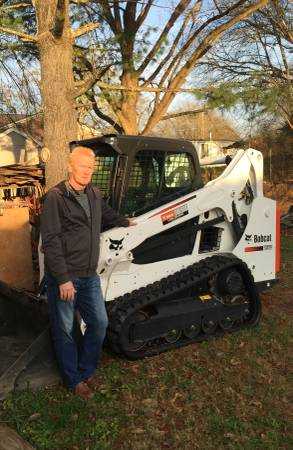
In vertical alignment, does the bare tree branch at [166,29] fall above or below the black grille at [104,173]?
above

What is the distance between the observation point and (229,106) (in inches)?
363

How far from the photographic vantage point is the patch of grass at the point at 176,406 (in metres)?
3.83

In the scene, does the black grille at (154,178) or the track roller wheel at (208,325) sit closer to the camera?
the black grille at (154,178)

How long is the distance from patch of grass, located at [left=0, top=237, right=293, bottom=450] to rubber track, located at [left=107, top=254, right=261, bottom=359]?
0.14 m

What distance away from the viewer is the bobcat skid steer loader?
5.05 meters

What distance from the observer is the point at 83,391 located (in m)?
4.34

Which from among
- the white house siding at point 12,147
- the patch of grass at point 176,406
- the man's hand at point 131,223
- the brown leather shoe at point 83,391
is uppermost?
the white house siding at point 12,147

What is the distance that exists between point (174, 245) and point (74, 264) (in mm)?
1779

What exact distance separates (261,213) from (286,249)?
5.52 meters

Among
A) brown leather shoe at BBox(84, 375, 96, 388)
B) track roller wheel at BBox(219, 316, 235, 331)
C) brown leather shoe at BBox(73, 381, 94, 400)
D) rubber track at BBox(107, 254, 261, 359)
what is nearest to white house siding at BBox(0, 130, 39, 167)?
rubber track at BBox(107, 254, 261, 359)

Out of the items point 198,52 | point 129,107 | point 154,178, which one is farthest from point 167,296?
point 198,52

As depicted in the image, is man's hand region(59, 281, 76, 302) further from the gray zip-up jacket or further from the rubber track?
the rubber track

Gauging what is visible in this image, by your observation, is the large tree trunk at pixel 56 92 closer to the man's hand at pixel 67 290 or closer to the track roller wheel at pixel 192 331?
the track roller wheel at pixel 192 331

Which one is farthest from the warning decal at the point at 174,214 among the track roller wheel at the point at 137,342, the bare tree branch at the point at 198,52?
the bare tree branch at the point at 198,52
